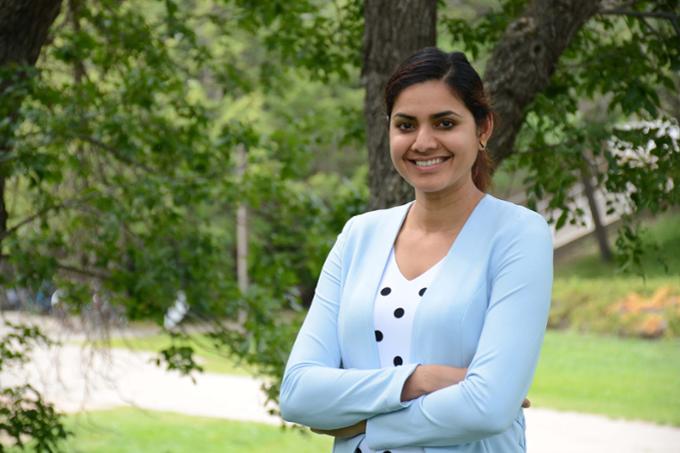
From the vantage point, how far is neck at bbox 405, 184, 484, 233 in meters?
2.53

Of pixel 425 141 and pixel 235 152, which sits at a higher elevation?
pixel 235 152

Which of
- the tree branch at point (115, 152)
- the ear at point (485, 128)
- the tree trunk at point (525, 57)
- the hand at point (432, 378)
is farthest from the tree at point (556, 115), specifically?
the hand at point (432, 378)

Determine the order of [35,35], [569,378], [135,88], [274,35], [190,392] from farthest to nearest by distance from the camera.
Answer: [569,378], [190,392], [274,35], [135,88], [35,35]

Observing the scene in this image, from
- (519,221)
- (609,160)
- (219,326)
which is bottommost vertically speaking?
(519,221)

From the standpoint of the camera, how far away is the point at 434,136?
8.04ft

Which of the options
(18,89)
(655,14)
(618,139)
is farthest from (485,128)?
(18,89)

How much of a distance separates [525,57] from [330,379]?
8.71ft

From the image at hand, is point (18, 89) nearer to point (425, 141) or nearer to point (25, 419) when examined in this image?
point (25, 419)

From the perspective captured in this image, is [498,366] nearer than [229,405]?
Yes

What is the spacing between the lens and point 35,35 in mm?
5188

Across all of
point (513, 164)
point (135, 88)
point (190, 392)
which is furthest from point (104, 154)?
point (190, 392)

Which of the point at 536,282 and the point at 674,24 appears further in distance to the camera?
the point at 674,24

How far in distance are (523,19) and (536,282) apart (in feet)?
8.88

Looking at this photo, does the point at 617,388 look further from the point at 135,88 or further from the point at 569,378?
the point at 135,88
